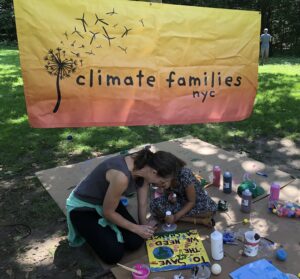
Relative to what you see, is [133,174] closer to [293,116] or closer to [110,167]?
[110,167]

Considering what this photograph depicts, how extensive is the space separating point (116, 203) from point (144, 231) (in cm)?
38

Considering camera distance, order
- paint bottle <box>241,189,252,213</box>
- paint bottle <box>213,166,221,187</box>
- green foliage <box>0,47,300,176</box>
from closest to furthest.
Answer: paint bottle <box>241,189,252,213</box> → paint bottle <box>213,166,221,187</box> → green foliage <box>0,47,300,176</box>

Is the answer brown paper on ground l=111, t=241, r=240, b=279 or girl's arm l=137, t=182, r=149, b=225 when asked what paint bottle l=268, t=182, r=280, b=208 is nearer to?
brown paper on ground l=111, t=241, r=240, b=279

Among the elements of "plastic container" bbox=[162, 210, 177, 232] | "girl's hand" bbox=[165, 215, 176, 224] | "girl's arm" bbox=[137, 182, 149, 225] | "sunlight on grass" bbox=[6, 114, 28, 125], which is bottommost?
"plastic container" bbox=[162, 210, 177, 232]

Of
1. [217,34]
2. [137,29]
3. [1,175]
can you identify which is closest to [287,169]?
[217,34]

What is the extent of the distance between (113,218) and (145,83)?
136 centimetres

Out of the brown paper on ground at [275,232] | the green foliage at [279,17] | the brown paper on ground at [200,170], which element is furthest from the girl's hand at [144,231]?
the green foliage at [279,17]

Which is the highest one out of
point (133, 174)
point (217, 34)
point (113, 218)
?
point (217, 34)

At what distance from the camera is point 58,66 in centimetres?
319

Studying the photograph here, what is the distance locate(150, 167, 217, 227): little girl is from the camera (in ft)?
10.8

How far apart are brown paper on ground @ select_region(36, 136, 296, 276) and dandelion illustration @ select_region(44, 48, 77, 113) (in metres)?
1.29

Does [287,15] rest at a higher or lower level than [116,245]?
higher

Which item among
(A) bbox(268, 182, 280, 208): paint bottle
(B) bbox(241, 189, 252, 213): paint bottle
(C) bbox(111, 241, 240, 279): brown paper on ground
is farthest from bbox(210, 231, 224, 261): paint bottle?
(A) bbox(268, 182, 280, 208): paint bottle

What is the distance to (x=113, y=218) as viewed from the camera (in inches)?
117
